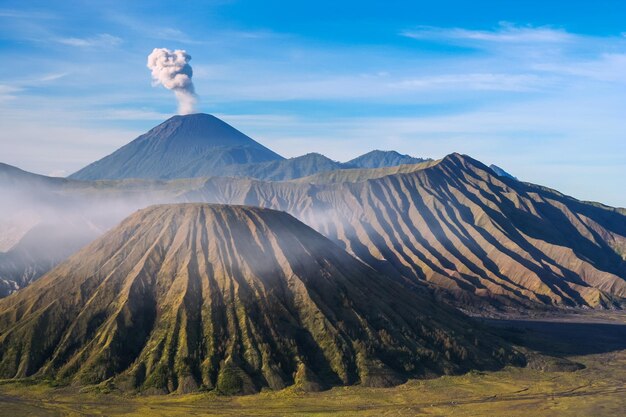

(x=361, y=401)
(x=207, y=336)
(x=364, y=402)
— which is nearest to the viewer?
(x=364, y=402)

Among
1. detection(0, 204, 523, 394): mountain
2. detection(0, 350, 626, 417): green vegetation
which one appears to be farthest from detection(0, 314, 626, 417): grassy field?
detection(0, 204, 523, 394): mountain

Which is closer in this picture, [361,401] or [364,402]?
[364,402]

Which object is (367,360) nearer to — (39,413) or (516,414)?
(516,414)

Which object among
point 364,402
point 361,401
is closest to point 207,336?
point 361,401

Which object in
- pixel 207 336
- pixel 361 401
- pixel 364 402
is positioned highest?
pixel 207 336

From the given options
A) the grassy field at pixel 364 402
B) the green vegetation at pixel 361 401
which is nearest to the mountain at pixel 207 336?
the green vegetation at pixel 361 401

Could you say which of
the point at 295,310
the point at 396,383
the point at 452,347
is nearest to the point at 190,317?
the point at 295,310

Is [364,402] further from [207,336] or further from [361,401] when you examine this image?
[207,336]

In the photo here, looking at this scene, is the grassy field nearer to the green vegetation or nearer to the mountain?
the green vegetation

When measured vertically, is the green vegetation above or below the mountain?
below

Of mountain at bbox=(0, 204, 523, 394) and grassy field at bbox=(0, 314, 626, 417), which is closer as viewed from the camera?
grassy field at bbox=(0, 314, 626, 417)

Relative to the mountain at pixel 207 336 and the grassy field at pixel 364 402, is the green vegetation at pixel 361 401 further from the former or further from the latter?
the mountain at pixel 207 336
